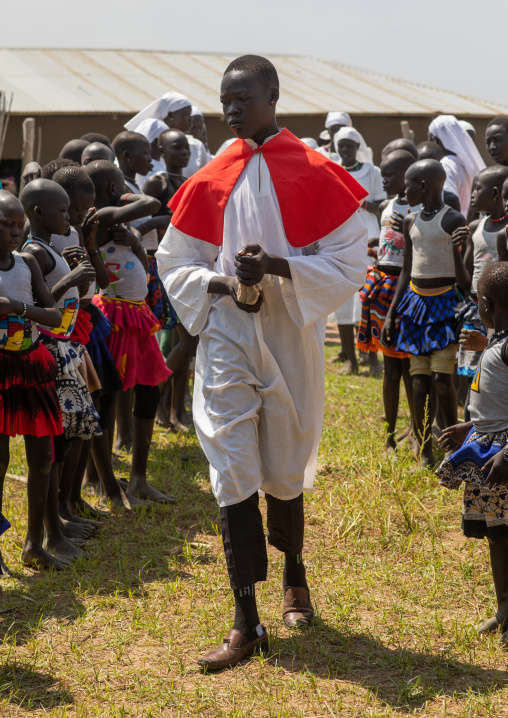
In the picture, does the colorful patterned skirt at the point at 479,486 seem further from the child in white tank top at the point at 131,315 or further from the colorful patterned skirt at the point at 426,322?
the child in white tank top at the point at 131,315

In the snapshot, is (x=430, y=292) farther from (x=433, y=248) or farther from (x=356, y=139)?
(x=356, y=139)

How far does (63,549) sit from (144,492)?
966 mm

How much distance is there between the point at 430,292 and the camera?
5.82 m

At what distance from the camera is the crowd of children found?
144 inches

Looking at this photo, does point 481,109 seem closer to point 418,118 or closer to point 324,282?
point 418,118

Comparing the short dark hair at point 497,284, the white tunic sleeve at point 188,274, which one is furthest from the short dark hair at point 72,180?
the short dark hair at point 497,284

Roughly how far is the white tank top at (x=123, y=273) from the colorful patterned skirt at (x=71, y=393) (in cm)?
90

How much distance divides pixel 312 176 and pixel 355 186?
242mm

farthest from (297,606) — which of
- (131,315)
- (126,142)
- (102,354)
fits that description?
(126,142)

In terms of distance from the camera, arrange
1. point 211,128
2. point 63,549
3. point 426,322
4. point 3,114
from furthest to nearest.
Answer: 1. point 211,128
2. point 3,114
3. point 426,322
4. point 63,549

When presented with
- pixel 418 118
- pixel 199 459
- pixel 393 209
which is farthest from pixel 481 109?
pixel 199 459

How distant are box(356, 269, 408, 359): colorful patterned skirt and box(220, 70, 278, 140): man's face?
9.78 feet

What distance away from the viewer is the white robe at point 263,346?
3498 millimetres

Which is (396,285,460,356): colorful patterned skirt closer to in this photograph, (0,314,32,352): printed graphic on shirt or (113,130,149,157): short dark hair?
(113,130,149,157): short dark hair
